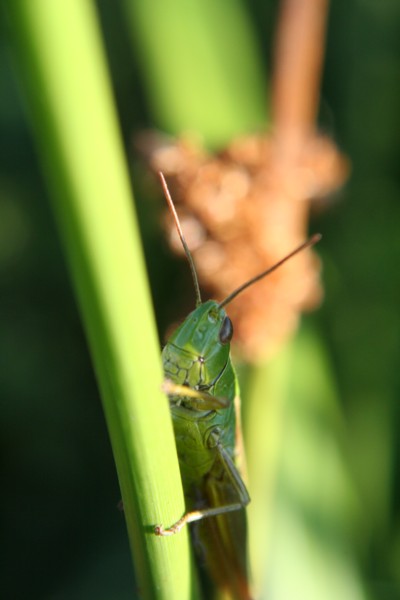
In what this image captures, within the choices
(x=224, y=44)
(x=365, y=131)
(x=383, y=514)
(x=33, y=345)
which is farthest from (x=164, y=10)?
(x=383, y=514)

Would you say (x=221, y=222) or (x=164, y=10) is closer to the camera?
(x=221, y=222)

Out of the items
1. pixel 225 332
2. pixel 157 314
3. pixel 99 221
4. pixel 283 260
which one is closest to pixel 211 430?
pixel 225 332

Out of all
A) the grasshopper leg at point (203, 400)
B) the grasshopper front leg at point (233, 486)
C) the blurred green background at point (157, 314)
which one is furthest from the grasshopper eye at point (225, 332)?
the blurred green background at point (157, 314)

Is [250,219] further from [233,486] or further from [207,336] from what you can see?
[233,486]

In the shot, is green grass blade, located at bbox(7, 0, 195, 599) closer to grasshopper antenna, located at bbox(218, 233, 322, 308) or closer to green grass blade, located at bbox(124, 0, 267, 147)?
grasshopper antenna, located at bbox(218, 233, 322, 308)

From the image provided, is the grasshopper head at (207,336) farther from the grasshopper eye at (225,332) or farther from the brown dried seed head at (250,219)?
the brown dried seed head at (250,219)

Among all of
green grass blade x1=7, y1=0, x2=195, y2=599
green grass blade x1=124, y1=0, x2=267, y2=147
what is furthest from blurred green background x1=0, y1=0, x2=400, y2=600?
green grass blade x1=7, y1=0, x2=195, y2=599

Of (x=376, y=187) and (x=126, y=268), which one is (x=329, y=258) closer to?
(x=376, y=187)
